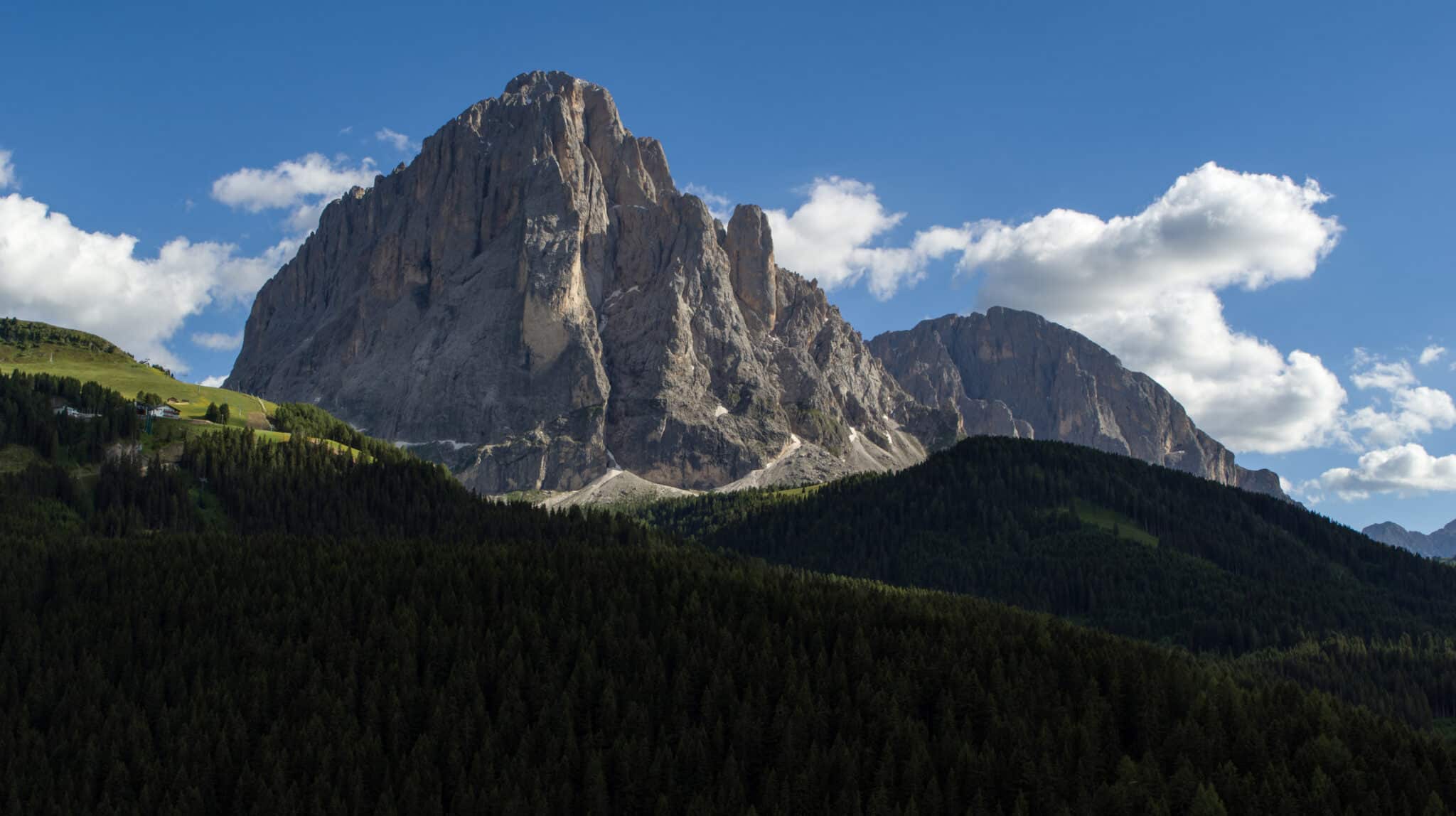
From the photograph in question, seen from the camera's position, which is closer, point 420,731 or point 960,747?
point 960,747

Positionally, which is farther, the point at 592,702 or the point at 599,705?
the point at 592,702

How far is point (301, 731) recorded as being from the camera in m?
112

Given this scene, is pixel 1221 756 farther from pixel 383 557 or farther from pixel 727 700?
pixel 383 557

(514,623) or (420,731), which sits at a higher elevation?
(514,623)

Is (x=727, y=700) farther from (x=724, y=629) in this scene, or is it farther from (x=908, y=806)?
(x=908, y=806)

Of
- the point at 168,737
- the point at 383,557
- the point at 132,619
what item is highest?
the point at 383,557

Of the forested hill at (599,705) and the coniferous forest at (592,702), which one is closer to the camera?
the forested hill at (599,705)

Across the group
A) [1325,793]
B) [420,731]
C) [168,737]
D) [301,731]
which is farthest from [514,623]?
[1325,793]

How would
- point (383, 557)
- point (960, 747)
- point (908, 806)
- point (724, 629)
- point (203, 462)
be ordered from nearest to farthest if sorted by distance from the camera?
point (908, 806)
point (960, 747)
point (724, 629)
point (383, 557)
point (203, 462)

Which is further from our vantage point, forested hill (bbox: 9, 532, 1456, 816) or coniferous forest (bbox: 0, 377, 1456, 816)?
coniferous forest (bbox: 0, 377, 1456, 816)

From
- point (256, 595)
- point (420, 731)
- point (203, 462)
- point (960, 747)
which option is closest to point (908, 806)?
point (960, 747)

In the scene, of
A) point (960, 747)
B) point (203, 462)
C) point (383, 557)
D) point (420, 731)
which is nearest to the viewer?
point (960, 747)

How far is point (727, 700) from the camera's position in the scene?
119 m

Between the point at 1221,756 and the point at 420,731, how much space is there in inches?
2917
